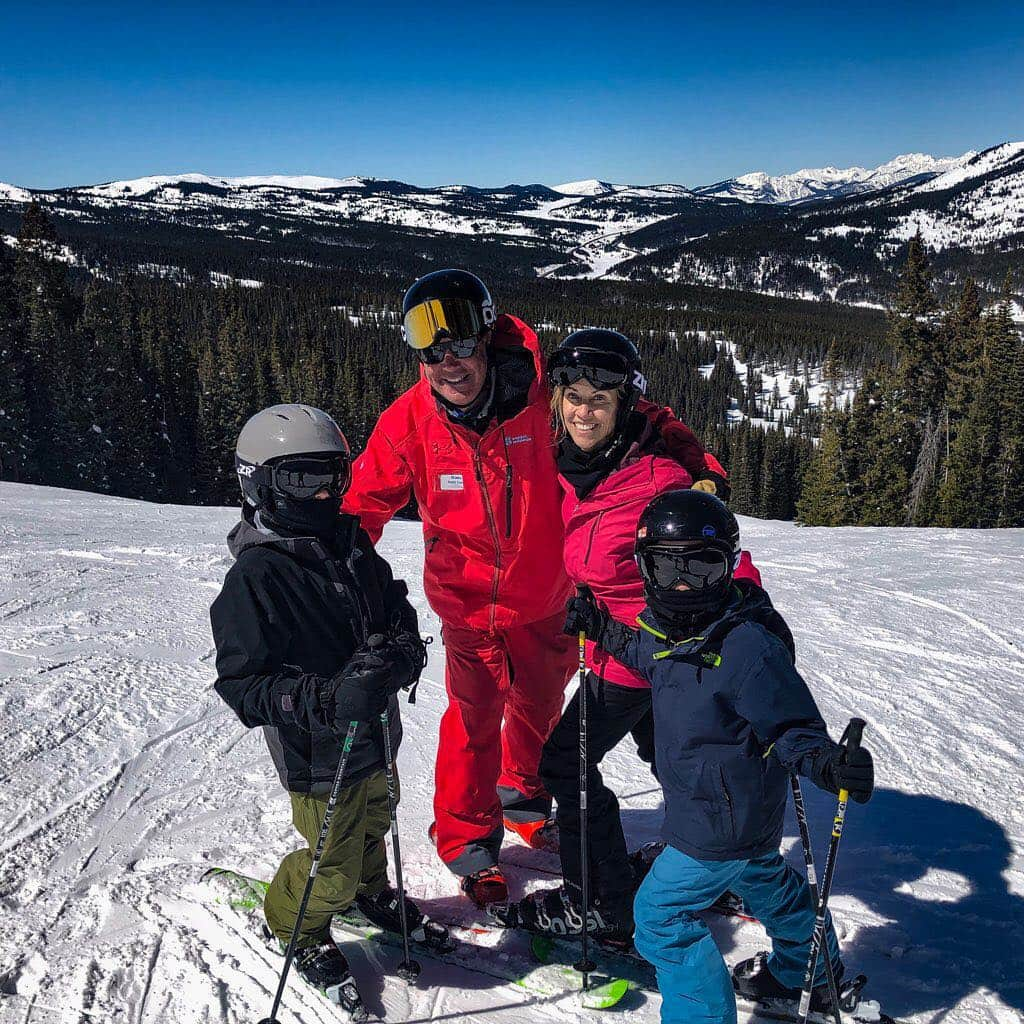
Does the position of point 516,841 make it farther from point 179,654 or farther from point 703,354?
point 703,354

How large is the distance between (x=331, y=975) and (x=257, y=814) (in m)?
1.18

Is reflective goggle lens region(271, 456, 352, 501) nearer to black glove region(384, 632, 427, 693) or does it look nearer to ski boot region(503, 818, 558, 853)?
black glove region(384, 632, 427, 693)

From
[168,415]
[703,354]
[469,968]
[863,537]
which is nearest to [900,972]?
[469,968]

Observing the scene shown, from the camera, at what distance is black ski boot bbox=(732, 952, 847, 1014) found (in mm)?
2426

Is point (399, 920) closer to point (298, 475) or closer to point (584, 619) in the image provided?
point (584, 619)

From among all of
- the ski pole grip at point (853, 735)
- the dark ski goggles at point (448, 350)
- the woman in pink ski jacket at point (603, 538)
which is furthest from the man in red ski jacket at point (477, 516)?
the ski pole grip at point (853, 735)

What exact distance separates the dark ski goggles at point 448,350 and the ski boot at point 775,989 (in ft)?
7.90

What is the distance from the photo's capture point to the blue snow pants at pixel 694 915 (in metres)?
2.14

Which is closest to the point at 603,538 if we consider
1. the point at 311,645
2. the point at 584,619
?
the point at 584,619

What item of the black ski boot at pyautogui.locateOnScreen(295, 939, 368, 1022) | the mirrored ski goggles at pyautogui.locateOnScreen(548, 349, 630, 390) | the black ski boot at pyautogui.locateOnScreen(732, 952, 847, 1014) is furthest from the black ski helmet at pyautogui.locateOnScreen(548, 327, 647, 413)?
the black ski boot at pyautogui.locateOnScreen(295, 939, 368, 1022)

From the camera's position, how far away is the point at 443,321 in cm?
268

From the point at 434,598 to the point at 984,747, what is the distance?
11.6 ft

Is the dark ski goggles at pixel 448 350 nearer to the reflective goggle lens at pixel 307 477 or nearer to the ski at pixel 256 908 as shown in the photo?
the reflective goggle lens at pixel 307 477

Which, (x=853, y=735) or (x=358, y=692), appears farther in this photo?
(x=358, y=692)
